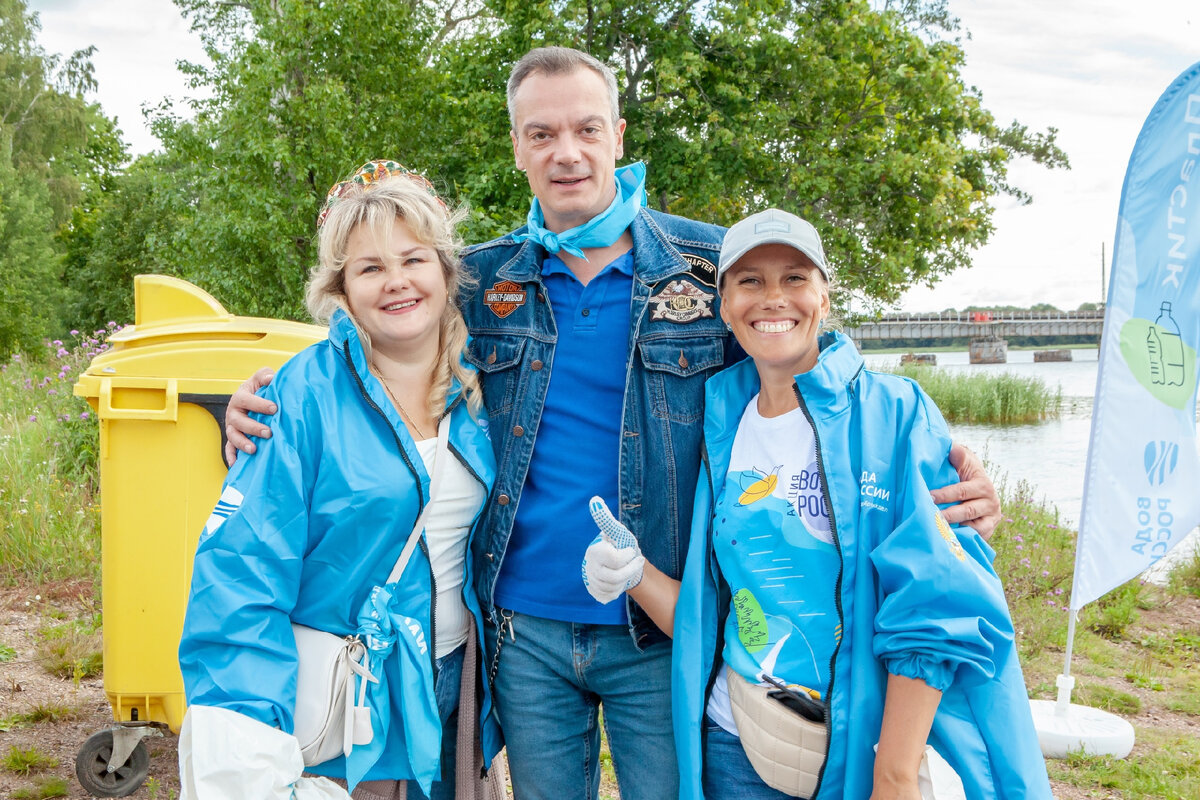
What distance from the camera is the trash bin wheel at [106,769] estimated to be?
324cm

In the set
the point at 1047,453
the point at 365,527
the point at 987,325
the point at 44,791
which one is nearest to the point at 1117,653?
the point at 365,527

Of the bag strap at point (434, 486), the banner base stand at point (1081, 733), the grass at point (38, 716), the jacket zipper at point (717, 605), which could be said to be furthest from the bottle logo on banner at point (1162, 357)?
the grass at point (38, 716)

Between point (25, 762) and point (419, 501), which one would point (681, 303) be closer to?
point (419, 501)

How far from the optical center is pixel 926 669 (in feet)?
5.09

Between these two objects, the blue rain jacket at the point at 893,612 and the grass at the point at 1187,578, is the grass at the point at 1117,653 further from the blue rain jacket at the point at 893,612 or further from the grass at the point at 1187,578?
the blue rain jacket at the point at 893,612

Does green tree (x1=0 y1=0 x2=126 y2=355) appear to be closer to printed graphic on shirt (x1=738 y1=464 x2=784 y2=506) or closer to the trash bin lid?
the trash bin lid

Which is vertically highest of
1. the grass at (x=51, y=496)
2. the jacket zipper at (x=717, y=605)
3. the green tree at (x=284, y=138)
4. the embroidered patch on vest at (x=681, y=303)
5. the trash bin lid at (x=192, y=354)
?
the green tree at (x=284, y=138)

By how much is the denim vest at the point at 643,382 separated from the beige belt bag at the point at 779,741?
0.40 meters

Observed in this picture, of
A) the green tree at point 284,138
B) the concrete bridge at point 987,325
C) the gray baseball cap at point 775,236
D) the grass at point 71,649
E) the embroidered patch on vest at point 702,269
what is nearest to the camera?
the gray baseball cap at point 775,236

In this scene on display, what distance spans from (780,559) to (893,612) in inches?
10.4

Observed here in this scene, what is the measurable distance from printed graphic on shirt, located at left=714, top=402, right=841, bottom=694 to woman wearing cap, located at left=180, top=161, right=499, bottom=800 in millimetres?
648

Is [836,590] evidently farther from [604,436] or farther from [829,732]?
[604,436]

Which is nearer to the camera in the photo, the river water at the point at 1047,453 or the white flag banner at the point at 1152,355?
the white flag banner at the point at 1152,355

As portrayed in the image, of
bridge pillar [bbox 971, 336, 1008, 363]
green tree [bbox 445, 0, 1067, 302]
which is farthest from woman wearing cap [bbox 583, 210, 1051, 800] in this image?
bridge pillar [bbox 971, 336, 1008, 363]
